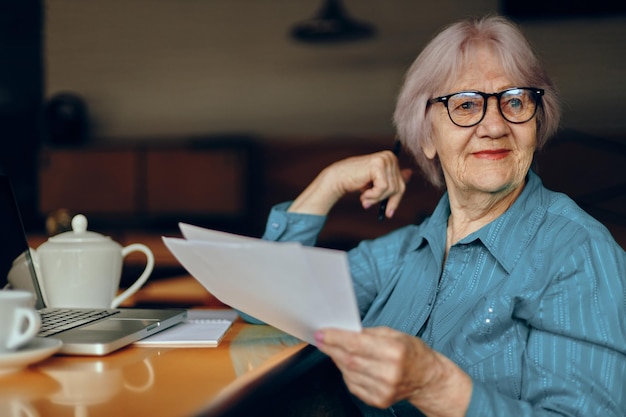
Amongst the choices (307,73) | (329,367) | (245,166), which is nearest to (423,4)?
(307,73)

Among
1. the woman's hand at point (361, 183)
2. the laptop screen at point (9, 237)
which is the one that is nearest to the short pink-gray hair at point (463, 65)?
the woman's hand at point (361, 183)

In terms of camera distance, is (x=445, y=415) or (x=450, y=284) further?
(x=450, y=284)

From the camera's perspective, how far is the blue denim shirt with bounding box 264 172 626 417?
111 cm

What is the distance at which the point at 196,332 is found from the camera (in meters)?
1.33

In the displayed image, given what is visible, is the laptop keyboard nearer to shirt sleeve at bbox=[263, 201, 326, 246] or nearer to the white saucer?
the white saucer

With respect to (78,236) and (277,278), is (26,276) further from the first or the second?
(277,278)

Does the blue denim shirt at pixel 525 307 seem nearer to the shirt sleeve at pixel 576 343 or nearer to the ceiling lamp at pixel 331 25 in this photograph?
the shirt sleeve at pixel 576 343

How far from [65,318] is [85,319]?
4 cm

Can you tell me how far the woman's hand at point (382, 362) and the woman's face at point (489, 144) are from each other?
20.7 inches

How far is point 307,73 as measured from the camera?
4609mm

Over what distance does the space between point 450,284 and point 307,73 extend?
3.34m

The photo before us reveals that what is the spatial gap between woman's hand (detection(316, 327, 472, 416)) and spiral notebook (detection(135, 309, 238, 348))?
1.11 ft

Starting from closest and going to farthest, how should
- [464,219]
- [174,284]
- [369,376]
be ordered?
[369,376] → [464,219] → [174,284]

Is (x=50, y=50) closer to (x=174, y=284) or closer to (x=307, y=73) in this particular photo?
(x=307, y=73)
